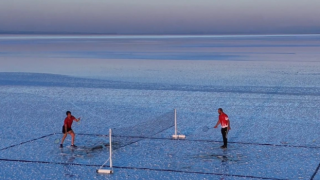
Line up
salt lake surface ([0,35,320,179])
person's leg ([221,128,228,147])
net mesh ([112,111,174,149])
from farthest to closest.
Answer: net mesh ([112,111,174,149]) < person's leg ([221,128,228,147]) < salt lake surface ([0,35,320,179])

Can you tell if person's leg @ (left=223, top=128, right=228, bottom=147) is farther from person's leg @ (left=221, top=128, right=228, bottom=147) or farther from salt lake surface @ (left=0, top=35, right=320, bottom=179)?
salt lake surface @ (left=0, top=35, right=320, bottom=179)

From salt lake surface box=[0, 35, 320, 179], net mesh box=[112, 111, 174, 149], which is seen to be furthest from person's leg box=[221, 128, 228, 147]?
net mesh box=[112, 111, 174, 149]

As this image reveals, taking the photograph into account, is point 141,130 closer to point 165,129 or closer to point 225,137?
point 165,129

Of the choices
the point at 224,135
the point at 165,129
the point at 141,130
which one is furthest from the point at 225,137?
the point at 141,130

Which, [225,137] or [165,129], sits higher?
[165,129]

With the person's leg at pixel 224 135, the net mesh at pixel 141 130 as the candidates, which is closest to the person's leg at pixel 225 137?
the person's leg at pixel 224 135

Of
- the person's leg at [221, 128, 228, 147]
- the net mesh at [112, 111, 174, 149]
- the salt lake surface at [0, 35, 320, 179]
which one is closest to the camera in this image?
the salt lake surface at [0, 35, 320, 179]

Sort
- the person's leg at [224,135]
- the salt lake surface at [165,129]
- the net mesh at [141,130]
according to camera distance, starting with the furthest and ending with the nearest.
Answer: the net mesh at [141,130]
the person's leg at [224,135]
the salt lake surface at [165,129]

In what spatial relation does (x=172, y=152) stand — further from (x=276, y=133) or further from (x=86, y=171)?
(x=276, y=133)

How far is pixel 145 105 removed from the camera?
21.5m

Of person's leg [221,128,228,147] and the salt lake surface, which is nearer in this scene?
the salt lake surface

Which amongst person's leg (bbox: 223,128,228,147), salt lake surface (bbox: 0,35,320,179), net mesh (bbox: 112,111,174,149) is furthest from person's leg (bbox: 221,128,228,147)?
net mesh (bbox: 112,111,174,149)

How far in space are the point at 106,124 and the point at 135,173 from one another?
6.17 metres

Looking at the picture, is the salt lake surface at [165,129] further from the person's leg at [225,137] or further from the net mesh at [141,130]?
the person's leg at [225,137]
